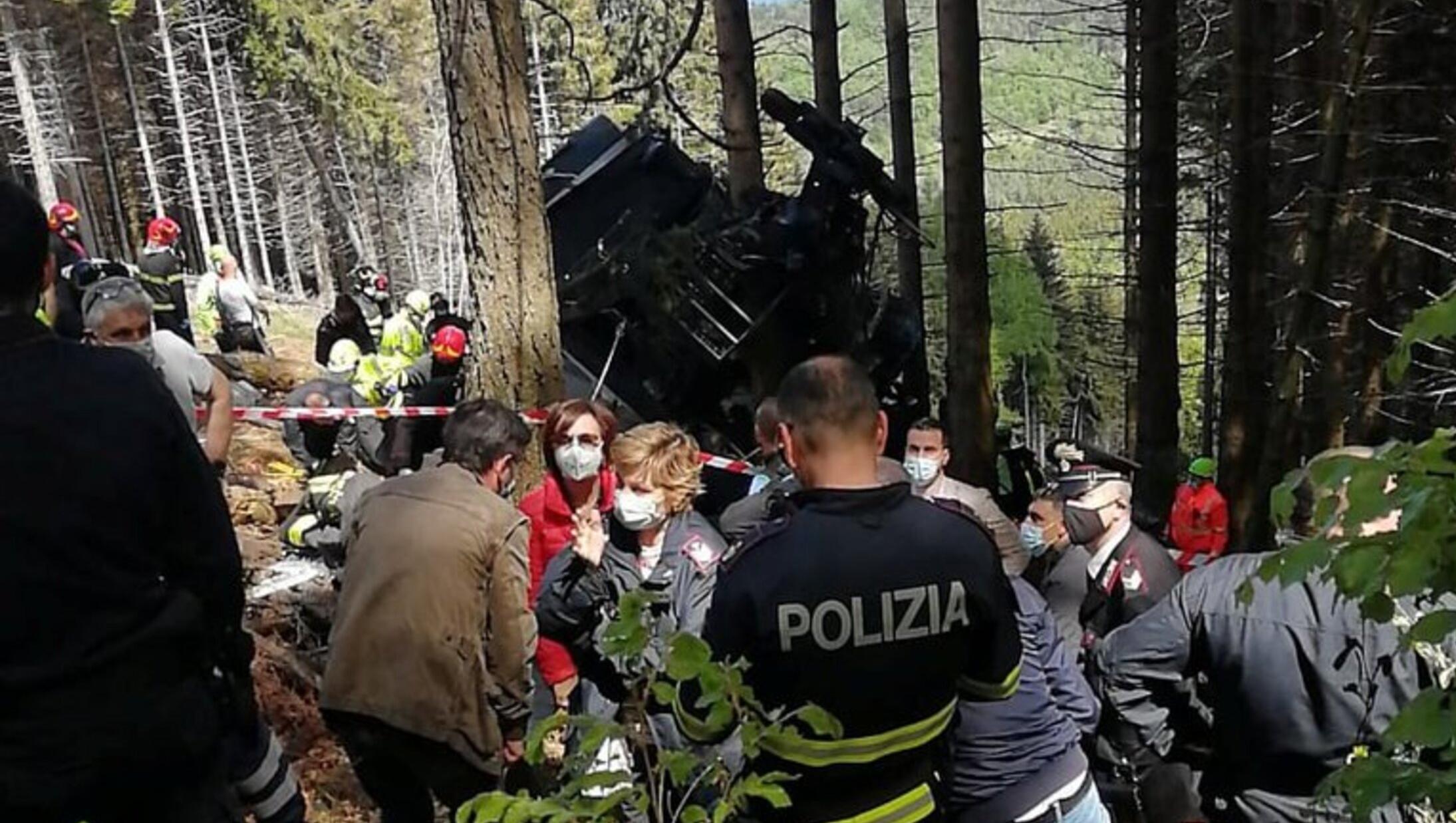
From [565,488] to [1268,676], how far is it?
245cm

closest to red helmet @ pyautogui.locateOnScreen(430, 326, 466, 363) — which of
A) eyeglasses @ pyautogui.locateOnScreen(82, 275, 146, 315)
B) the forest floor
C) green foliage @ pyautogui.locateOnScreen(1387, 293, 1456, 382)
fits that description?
the forest floor

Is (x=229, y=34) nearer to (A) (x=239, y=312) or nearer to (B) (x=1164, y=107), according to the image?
(A) (x=239, y=312)

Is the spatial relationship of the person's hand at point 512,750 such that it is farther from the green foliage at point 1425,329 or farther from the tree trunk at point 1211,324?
the tree trunk at point 1211,324

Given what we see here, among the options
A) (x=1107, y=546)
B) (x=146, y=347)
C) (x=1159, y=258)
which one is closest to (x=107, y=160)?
(x=1159, y=258)

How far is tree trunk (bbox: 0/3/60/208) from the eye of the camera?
99.2ft

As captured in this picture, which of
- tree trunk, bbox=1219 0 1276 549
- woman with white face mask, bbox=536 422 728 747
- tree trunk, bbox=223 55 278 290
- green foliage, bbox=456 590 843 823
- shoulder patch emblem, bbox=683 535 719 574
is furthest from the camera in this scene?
tree trunk, bbox=223 55 278 290

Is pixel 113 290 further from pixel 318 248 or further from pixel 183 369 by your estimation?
pixel 318 248

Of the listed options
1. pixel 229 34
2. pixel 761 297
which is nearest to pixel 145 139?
pixel 229 34

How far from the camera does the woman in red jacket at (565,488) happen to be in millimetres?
4199

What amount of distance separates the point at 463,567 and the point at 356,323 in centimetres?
924

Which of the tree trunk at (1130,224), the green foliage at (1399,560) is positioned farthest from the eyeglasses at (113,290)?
the tree trunk at (1130,224)

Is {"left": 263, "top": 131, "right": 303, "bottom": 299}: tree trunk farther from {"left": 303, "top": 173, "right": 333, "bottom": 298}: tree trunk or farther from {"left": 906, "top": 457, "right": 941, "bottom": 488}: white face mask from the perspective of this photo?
{"left": 906, "top": 457, "right": 941, "bottom": 488}: white face mask

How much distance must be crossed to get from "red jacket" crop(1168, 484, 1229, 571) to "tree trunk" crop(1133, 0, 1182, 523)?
127 cm

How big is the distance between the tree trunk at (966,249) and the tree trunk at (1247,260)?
6.99 ft
